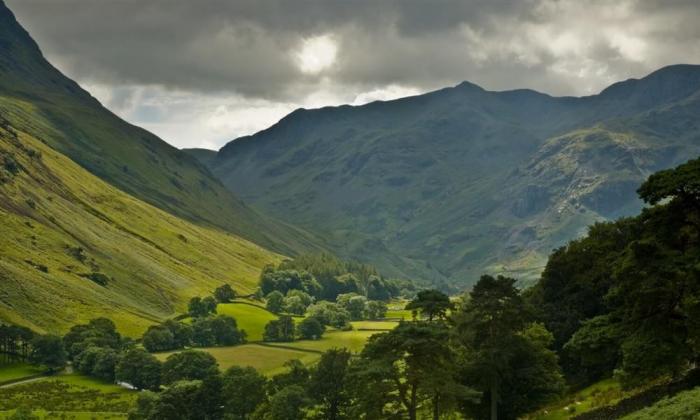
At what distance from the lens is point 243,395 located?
99.1 meters

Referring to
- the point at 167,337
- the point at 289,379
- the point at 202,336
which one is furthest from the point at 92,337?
the point at 289,379

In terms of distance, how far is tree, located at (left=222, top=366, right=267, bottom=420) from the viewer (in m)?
98.6

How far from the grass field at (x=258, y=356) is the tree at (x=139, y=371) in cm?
1792

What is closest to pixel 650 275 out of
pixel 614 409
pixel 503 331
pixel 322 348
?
pixel 614 409

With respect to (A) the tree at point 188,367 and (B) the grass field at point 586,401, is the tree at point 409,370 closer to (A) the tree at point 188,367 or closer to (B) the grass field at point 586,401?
(B) the grass field at point 586,401

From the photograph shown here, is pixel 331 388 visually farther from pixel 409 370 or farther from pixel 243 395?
pixel 409 370

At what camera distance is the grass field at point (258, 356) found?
536 feet

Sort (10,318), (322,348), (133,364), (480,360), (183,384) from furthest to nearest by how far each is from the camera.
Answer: (322,348)
(10,318)
(133,364)
(183,384)
(480,360)

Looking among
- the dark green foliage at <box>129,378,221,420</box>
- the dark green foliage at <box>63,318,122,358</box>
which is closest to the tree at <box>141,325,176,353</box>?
the dark green foliage at <box>63,318,122,358</box>

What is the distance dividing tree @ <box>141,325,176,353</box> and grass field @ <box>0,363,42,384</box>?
106ft

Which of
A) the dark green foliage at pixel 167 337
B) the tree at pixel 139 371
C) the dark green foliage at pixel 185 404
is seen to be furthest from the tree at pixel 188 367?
the dark green foliage at pixel 167 337

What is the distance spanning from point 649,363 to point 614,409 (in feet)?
28.9

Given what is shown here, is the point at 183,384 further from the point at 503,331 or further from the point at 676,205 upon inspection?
the point at 676,205

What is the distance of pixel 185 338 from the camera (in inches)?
7598
